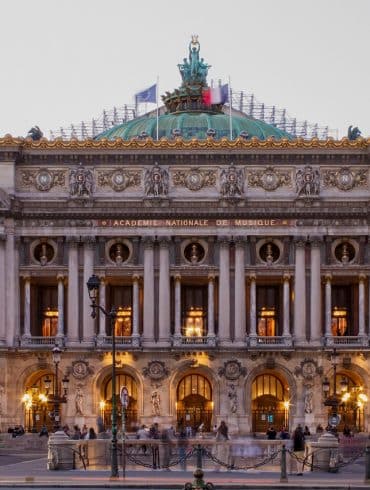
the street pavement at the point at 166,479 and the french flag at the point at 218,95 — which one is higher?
the french flag at the point at 218,95

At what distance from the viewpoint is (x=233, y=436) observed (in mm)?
87250

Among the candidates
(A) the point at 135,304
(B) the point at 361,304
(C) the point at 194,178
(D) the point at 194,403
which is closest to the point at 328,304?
(B) the point at 361,304

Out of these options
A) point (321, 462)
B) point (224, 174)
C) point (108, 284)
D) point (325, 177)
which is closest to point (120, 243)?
point (108, 284)

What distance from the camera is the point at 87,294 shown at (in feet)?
301

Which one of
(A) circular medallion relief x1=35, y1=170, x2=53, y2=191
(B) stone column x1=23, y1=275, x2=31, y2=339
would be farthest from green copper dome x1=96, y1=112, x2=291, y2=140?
(B) stone column x1=23, y1=275, x2=31, y2=339

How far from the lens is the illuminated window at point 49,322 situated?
94375mm

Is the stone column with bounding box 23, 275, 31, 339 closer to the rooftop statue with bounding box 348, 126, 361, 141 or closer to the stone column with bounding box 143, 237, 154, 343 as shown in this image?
the stone column with bounding box 143, 237, 154, 343

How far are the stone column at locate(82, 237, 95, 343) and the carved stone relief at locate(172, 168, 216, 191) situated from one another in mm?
7722

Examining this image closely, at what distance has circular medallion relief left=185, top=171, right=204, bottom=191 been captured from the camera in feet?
306

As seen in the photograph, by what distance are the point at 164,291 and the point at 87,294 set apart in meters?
5.59

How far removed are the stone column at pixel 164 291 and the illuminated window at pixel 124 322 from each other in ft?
10.8

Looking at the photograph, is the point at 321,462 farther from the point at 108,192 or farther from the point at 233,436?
the point at 108,192

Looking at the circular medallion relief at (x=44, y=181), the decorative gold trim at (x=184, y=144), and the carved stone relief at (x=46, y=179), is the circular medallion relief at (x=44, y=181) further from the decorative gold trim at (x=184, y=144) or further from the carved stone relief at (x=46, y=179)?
the decorative gold trim at (x=184, y=144)

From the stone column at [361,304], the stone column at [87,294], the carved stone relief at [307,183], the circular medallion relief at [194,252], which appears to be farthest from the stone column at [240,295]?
the stone column at [87,294]
